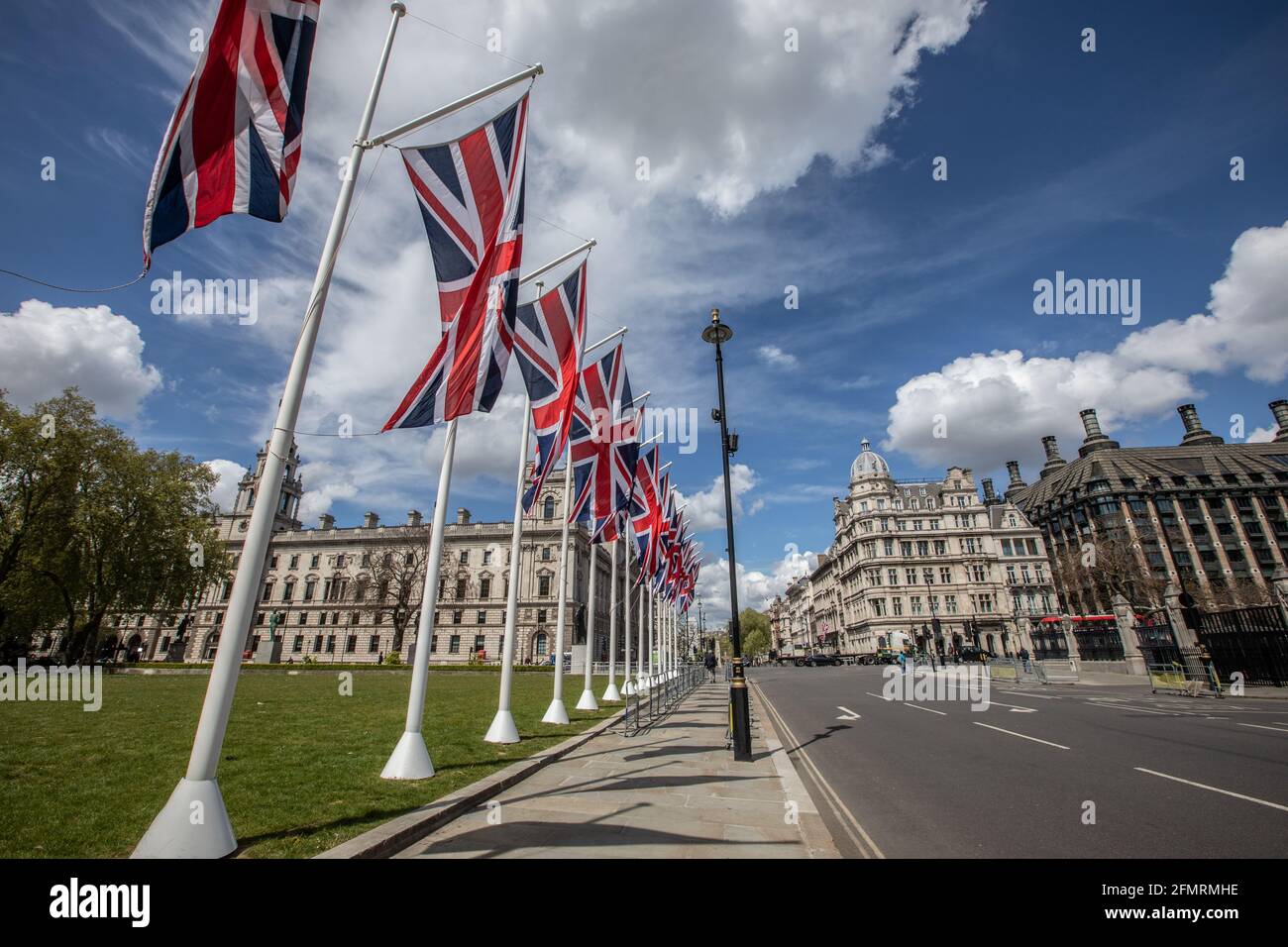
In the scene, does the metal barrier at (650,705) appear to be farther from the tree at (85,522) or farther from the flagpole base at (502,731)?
the tree at (85,522)

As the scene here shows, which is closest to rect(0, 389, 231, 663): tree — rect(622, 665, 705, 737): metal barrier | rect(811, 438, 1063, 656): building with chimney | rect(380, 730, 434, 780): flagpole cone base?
rect(622, 665, 705, 737): metal barrier

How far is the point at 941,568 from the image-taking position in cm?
8225

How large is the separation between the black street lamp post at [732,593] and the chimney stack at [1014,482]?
436ft

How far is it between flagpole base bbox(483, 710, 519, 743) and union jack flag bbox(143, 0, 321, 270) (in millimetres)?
9390

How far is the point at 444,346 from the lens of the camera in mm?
7008

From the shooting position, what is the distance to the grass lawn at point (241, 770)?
16.3 feet

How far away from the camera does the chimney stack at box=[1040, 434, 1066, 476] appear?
11125cm

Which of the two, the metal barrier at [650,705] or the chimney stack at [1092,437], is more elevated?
the chimney stack at [1092,437]

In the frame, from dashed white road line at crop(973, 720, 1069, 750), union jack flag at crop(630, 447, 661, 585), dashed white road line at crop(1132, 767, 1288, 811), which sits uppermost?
union jack flag at crop(630, 447, 661, 585)

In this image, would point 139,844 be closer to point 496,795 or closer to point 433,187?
point 496,795

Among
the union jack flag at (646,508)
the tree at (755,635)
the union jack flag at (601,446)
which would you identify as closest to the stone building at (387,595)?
the union jack flag at (646,508)

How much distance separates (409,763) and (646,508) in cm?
1293

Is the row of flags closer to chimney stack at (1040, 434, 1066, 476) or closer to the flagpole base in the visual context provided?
the flagpole base

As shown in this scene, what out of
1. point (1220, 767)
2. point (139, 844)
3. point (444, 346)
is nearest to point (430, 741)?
point (139, 844)
